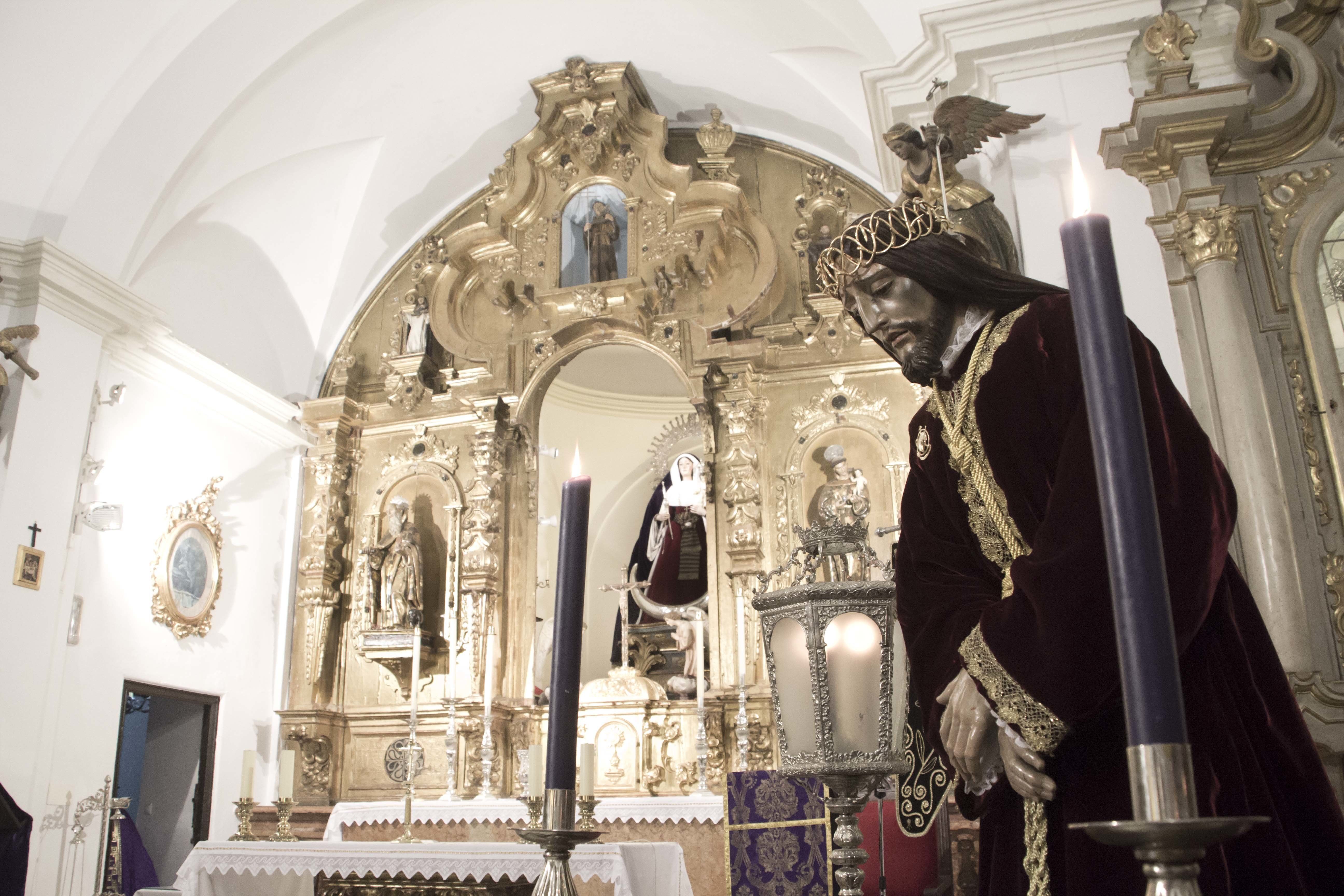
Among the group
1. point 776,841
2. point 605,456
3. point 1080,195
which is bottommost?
point 776,841

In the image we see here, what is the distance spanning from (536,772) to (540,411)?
4.41m

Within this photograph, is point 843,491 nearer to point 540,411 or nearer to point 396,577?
point 540,411

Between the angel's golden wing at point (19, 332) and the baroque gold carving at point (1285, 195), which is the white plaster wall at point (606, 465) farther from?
the baroque gold carving at point (1285, 195)

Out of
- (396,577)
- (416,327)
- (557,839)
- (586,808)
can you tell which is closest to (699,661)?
(586,808)

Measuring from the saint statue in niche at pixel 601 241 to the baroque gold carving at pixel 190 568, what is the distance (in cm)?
335

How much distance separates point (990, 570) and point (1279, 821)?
1.66 feet

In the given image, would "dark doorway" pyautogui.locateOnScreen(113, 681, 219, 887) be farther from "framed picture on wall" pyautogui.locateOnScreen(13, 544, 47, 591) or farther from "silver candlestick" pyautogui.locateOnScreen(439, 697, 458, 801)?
"silver candlestick" pyautogui.locateOnScreen(439, 697, 458, 801)

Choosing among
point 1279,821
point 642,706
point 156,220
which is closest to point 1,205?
point 156,220

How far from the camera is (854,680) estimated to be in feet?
8.02

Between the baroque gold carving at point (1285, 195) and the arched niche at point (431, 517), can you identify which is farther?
the arched niche at point (431, 517)

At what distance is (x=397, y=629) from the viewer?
780cm

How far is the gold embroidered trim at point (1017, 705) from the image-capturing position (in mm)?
1204

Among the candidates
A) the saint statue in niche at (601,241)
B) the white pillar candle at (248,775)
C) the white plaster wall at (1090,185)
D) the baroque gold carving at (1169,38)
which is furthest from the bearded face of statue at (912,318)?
the saint statue in niche at (601,241)

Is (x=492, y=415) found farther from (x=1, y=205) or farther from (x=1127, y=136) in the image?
(x=1127, y=136)
